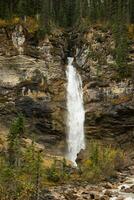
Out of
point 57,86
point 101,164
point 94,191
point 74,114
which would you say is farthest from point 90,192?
point 57,86

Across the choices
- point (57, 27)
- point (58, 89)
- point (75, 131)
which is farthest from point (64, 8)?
point (75, 131)

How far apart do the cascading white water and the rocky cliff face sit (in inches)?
58.1

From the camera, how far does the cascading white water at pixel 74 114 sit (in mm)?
118375

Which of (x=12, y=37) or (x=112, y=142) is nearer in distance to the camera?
(x=112, y=142)

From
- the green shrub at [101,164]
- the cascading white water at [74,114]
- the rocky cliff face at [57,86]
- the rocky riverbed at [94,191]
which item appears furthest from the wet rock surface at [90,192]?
the rocky cliff face at [57,86]

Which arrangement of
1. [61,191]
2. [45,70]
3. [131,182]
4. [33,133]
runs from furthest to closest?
[45,70], [33,133], [131,182], [61,191]

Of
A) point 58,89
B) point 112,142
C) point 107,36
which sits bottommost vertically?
point 112,142

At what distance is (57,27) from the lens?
442 ft

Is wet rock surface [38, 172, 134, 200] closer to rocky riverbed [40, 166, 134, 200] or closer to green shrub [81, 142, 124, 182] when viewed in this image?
rocky riverbed [40, 166, 134, 200]

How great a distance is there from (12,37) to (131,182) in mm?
52763

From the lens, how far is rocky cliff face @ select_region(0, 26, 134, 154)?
117 metres

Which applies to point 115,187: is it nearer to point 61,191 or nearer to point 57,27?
point 61,191

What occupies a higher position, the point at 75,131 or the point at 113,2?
the point at 113,2

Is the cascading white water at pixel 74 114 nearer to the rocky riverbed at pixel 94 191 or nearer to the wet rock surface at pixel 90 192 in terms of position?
the rocky riverbed at pixel 94 191
